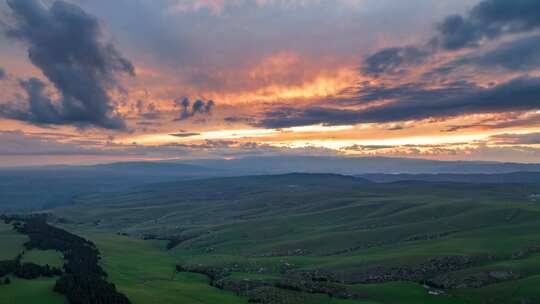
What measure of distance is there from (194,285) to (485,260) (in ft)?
280

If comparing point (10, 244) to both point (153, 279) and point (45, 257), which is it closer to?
point (45, 257)

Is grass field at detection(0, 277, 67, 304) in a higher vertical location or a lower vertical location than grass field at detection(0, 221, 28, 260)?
higher

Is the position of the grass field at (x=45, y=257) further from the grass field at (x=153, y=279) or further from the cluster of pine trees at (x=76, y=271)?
the grass field at (x=153, y=279)

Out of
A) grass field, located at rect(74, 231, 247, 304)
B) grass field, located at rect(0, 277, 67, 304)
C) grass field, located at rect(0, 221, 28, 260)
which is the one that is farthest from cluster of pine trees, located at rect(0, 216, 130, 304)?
grass field, located at rect(74, 231, 247, 304)

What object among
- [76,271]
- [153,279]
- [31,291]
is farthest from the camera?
[153,279]

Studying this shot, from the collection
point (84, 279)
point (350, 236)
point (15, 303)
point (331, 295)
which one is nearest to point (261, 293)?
point (331, 295)

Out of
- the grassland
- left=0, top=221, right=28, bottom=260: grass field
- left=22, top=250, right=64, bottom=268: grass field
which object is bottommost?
left=0, top=221, right=28, bottom=260: grass field

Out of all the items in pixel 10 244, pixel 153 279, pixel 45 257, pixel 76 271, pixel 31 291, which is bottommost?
pixel 10 244

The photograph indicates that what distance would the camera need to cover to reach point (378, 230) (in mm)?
192250

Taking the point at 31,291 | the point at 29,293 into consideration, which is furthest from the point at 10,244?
the point at 29,293

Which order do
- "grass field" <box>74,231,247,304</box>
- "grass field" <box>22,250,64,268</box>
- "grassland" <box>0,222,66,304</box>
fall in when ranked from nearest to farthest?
"grassland" <box>0,222,66,304</box>
"grass field" <box>74,231,247,304</box>
"grass field" <box>22,250,64,268</box>

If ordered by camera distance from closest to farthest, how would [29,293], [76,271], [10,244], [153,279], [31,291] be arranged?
1. [29,293]
2. [31,291]
3. [76,271]
4. [153,279]
5. [10,244]

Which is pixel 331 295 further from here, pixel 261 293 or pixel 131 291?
pixel 131 291

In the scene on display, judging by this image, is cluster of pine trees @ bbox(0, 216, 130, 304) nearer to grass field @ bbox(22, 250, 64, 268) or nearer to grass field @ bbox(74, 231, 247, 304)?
grass field @ bbox(22, 250, 64, 268)
